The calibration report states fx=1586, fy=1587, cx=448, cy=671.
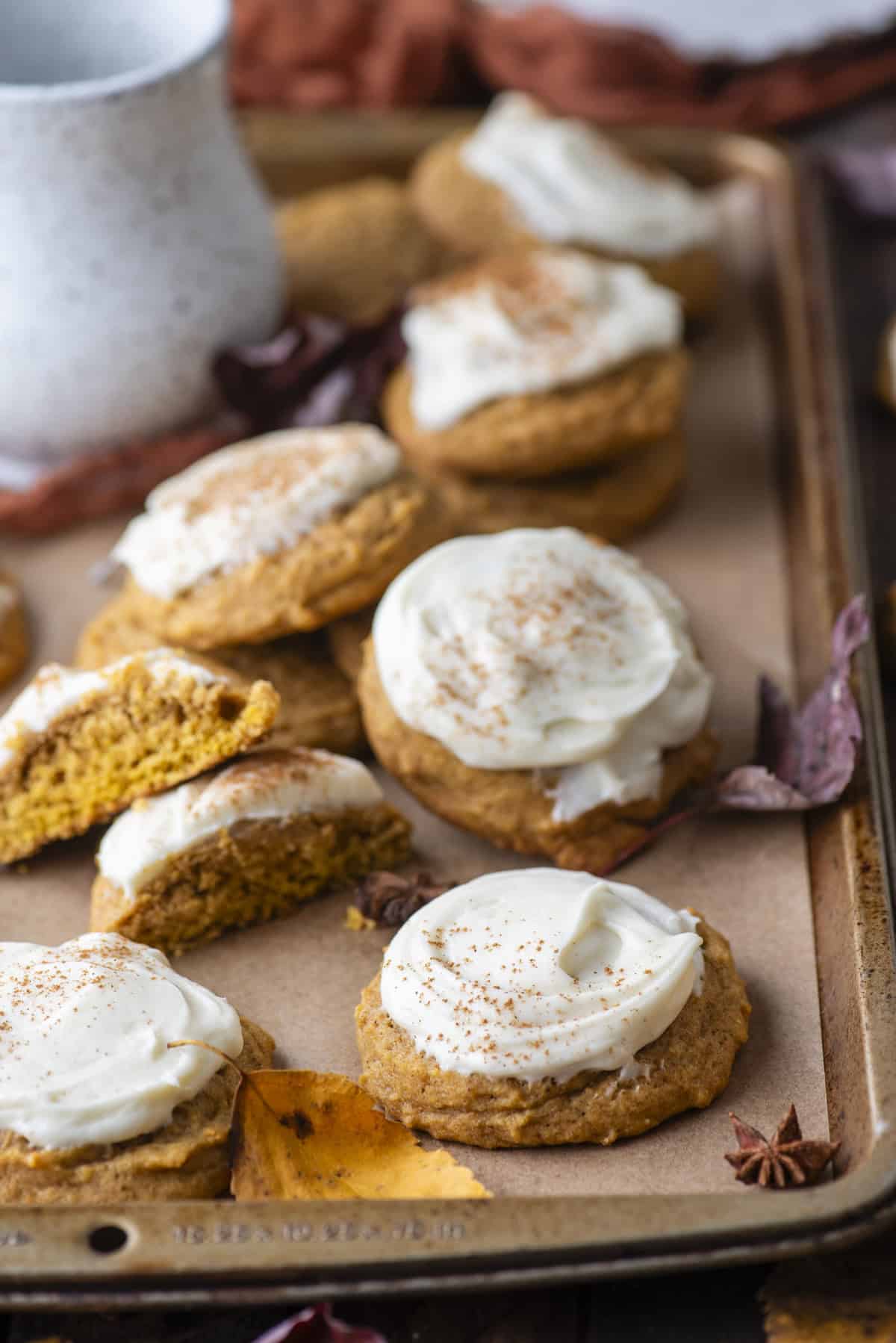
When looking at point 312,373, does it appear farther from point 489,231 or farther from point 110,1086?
point 110,1086

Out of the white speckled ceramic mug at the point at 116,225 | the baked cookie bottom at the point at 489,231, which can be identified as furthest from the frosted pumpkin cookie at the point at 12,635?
the baked cookie bottom at the point at 489,231

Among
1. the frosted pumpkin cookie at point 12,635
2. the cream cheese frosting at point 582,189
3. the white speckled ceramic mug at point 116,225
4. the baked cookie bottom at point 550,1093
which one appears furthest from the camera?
the cream cheese frosting at point 582,189

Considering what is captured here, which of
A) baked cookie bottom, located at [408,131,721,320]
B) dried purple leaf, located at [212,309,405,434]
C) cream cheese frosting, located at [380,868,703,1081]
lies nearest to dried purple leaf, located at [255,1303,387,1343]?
cream cheese frosting, located at [380,868,703,1081]

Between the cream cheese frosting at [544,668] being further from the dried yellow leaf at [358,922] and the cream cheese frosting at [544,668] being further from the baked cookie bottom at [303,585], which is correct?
the dried yellow leaf at [358,922]

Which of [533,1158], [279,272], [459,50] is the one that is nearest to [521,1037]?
[533,1158]

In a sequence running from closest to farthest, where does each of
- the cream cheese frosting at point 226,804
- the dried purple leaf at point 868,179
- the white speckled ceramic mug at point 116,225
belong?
the cream cheese frosting at point 226,804 → the white speckled ceramic mug at point 116,225 → the dried purple leaf at point 868,179

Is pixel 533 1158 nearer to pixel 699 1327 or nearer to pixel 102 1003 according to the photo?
pixel 699 1327

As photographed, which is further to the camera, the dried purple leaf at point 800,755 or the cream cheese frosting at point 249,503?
the cream cheese frosting at point 249,503
